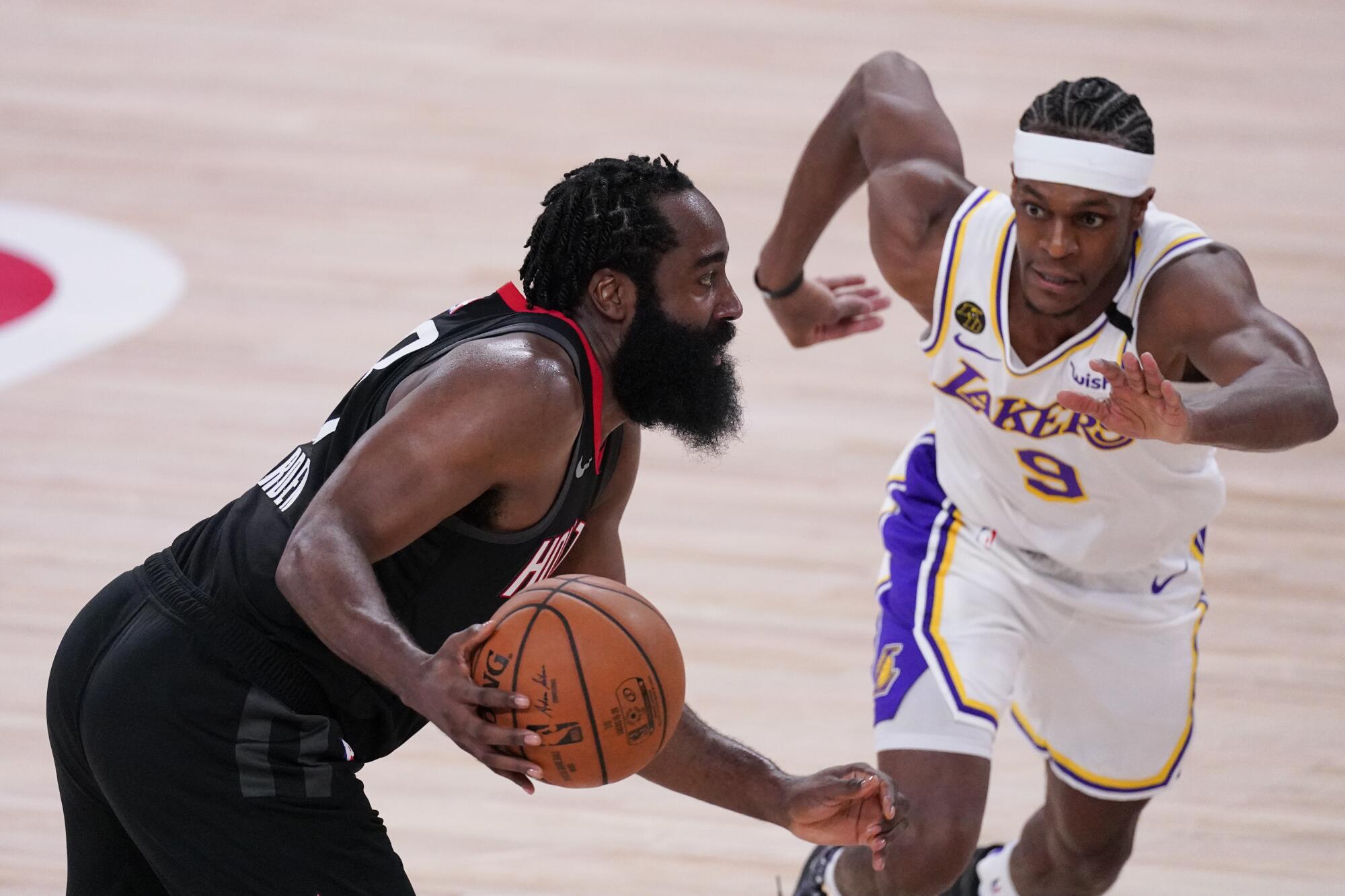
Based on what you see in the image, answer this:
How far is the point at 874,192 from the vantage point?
4.20 metres

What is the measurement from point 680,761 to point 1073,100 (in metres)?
1.64

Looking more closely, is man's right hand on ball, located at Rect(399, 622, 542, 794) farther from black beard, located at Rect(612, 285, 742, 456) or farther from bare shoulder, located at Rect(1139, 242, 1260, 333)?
bare shoulder, located at Rect(1139, 242, 1260, 333)

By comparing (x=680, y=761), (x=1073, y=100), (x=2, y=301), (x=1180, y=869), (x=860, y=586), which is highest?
(x=1073, y=100)

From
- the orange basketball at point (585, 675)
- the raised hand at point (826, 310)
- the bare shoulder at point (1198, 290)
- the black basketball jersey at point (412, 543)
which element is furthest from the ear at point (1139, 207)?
the orange basketball at point (585, 675)

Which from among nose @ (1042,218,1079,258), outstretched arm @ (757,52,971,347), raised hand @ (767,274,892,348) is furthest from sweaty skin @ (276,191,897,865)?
raised hand @ (767,274,892,348)

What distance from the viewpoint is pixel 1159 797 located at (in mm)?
4930

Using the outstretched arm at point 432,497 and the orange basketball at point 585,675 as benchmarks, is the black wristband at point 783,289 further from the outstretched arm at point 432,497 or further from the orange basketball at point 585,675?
the orange basketball at point 585,675

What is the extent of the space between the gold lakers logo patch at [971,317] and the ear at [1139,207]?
363 millimetres

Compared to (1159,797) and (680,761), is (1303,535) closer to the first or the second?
(1159,797)

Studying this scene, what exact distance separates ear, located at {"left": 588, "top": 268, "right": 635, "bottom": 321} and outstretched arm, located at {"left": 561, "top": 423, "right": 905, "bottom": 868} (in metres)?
0.29

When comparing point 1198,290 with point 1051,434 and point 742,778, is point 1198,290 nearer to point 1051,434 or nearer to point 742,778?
point 1051,434

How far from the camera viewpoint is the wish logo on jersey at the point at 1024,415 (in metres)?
3.72

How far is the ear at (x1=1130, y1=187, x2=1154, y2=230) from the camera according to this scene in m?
3.70

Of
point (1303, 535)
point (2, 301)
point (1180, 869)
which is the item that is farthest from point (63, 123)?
point (1180, 869)
